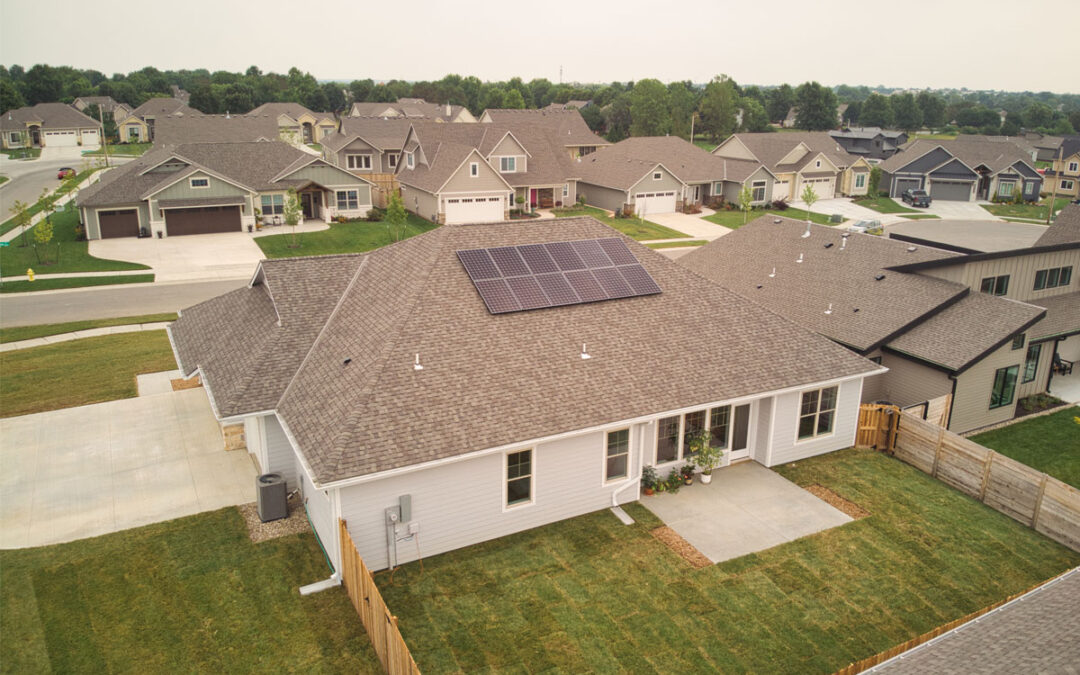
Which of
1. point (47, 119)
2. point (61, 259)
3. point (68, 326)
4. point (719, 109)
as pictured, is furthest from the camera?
point (719, 109)

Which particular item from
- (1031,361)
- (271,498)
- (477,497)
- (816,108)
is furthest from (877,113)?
(271,498)

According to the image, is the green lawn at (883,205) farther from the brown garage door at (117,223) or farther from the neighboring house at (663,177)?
the brown garage door at (117,223)

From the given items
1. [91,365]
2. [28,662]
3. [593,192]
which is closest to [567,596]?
[28,662]

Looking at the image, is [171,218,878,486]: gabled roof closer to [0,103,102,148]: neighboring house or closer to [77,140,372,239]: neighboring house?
[77,140,372,239]: neighboring house

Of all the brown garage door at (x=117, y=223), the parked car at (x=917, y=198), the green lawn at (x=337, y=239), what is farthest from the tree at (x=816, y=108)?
the brown garage door at (x=117, y=223)

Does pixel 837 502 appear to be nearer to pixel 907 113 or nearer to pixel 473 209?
pixel 473 209

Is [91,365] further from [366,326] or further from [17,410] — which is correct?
[366,326]
